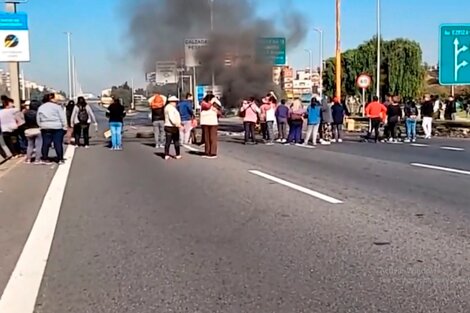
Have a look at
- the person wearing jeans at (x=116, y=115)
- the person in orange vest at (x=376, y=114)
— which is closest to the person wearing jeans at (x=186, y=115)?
the person wearing jeans at (x=116, y=115)

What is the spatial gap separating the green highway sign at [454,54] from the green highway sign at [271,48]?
704 inches

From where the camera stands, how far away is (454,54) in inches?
1037

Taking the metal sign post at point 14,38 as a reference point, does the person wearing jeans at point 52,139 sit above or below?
below

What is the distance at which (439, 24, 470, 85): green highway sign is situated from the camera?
2619 cm

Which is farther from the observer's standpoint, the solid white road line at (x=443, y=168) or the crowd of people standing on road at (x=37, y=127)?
the crowd of people standing on road at (x=37, y=127)

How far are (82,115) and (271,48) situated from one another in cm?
2205

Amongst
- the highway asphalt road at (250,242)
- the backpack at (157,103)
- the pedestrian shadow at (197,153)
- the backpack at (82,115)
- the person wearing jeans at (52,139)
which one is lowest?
the pedestrian shadow at (197,153)

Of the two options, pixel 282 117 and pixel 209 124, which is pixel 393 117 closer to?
pixel 282 117

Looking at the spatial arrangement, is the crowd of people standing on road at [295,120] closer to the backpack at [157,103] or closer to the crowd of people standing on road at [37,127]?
the backpack at [157,103]

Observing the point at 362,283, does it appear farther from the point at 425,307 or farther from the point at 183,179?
the point at 183,179

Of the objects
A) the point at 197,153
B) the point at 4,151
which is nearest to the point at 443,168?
the point at 197,153

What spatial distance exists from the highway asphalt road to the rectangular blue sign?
10314 millimetres

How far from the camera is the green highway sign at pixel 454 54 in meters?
26.2

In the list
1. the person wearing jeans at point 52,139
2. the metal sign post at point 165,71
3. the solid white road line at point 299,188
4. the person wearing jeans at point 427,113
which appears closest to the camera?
the solid white road line at point 299,188
